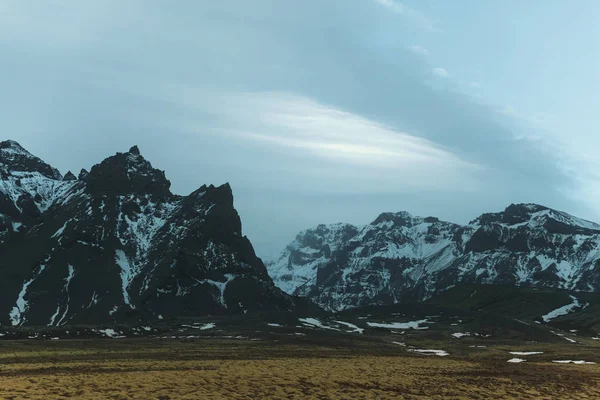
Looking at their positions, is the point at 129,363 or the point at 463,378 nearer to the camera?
the point at 463,378

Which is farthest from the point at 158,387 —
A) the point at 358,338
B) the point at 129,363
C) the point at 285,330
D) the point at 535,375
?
the point at 285,330

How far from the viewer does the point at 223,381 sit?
2034 inches

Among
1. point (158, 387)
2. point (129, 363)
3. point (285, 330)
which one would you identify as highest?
point (158, 387)

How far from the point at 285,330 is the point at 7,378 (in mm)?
140555

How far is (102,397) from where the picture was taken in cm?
A: 4047

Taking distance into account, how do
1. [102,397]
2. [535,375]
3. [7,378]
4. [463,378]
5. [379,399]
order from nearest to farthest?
[102,397]
[379,399]
[7,378]
[463,378]
[535,375]

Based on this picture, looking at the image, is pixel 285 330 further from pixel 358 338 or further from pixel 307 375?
pixel 307 375

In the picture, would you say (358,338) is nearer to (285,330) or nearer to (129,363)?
(285,330)

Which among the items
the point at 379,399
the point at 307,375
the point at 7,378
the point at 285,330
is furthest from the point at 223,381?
the point at 285,330

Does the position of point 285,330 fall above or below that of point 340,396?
below

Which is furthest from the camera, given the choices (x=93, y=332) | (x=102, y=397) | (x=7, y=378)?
(x=93, y=332)

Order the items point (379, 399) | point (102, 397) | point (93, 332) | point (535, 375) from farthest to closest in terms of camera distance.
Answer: point (93, 332), point (535, 375), point (379, 399), point (102, 397)

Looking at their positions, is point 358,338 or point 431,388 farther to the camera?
point 358,338

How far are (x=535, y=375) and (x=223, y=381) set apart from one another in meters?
43.3
